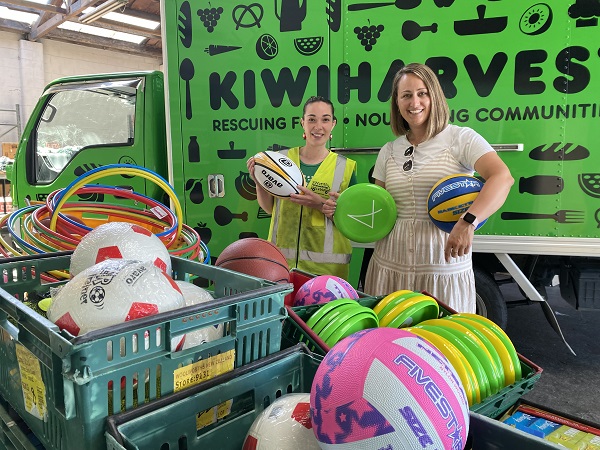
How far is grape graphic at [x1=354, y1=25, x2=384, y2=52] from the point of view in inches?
119

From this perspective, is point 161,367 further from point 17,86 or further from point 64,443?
point 17,86

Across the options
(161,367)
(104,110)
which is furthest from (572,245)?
(104,110)

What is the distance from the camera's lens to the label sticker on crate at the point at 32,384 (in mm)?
988

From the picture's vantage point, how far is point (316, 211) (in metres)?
2.78

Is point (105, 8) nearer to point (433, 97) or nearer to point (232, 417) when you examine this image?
point (433, 97)

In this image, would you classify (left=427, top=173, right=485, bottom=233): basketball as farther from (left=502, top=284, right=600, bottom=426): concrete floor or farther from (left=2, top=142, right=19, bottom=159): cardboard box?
(left=2, top=142, right=19, bottom=159): cardboard box

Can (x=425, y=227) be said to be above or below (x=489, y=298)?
above

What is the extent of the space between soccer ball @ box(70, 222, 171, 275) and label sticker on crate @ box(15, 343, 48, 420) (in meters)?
0.31

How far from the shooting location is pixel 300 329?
130 centimetres

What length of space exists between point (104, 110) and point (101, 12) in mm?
6642

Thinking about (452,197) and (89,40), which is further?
(89,40)

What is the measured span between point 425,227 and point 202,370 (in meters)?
1.56

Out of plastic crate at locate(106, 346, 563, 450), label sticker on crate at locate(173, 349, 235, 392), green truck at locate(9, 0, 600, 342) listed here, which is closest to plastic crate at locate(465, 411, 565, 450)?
plastic crate at locate(106, 346, 563, 450)

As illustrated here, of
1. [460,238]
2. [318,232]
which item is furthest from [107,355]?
[318,232]
